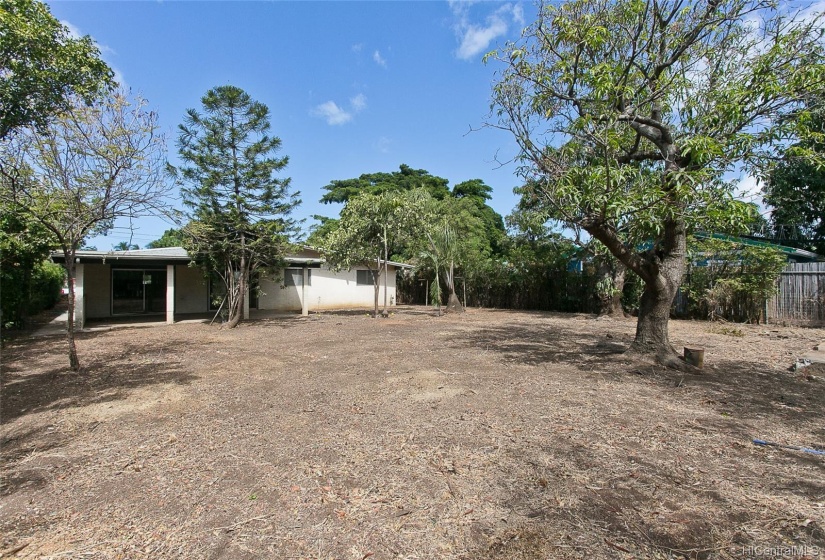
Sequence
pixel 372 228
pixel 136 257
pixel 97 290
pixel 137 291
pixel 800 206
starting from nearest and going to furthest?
pixel 136 257, pixel 372 228, pixel 97 290, pixel 137 291, pixel 800 206

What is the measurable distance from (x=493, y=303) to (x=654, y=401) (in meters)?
17.7

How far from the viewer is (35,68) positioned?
6512 mm

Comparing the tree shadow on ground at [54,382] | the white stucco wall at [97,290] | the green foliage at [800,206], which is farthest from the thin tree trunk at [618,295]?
the white stucco wall at [97,290]

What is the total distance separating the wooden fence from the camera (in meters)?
12.1

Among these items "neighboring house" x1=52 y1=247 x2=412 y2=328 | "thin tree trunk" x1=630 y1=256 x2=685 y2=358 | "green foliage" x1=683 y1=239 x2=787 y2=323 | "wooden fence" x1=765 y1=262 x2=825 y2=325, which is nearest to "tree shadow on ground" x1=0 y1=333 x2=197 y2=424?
"neighboring house" x1=52 y1=247 x2=412 y2=328

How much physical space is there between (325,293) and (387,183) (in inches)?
719

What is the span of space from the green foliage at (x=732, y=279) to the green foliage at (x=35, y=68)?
15.3 metres

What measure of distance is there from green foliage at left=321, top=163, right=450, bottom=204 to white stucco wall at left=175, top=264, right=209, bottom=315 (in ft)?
63.2

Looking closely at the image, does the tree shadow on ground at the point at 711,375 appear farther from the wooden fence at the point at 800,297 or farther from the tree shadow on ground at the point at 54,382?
the wooden fence at the point at 800,297

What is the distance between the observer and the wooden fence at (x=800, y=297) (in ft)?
39.7

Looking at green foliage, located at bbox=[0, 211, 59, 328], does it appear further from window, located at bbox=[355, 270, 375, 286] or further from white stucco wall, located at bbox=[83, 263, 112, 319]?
window, located at bbox=[355, 270, 375, 286]

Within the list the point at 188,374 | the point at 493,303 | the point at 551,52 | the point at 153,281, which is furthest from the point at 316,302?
the point at 551,52

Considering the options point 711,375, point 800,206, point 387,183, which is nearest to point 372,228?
point 711,375

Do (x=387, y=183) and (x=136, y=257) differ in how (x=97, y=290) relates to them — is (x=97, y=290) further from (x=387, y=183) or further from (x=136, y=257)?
(x=387, y=183)
